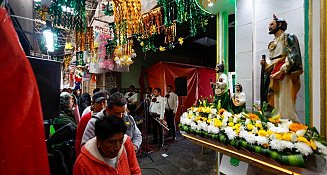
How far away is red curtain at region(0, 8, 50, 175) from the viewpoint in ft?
2.17

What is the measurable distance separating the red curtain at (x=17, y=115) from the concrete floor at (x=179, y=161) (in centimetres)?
424

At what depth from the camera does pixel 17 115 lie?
681mm

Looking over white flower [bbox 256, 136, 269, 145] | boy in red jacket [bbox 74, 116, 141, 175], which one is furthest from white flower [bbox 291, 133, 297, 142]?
boy in red jacket [bbox 74, 116, 141, 175]

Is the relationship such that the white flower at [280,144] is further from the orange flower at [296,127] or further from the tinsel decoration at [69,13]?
the tinsel decoration at [69,13]

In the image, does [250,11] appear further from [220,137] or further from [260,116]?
[220,137]

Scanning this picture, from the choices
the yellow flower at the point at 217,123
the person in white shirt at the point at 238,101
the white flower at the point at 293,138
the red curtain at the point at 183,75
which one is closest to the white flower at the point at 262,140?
the white flower at the point at 293,138

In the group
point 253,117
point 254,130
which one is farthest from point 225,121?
point 254,130

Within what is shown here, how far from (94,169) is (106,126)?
0.32 metres

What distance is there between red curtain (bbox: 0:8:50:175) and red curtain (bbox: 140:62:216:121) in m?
8.50

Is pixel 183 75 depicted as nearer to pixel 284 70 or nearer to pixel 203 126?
pixel 203 126

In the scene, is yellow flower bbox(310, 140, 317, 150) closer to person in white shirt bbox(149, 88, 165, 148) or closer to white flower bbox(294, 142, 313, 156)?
white flower bbox(294, 142, 313, 156)

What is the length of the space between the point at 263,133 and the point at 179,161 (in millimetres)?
3497

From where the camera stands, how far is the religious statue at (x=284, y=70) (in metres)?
2.41

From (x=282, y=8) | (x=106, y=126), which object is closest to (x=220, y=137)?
(x=106, y=126)
